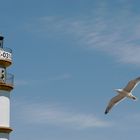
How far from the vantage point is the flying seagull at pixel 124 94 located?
152 feet

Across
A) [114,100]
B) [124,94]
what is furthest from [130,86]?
[114,100]

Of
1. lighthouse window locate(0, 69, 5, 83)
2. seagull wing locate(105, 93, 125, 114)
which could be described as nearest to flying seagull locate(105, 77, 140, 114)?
seagull wing locate(105, 93, 125, 114)

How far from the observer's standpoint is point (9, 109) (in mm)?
57375

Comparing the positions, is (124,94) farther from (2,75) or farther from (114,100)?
(2,75)

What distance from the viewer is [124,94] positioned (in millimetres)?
48062

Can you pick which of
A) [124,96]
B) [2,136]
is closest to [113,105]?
[124,96]

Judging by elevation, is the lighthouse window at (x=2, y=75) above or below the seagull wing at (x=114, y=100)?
above

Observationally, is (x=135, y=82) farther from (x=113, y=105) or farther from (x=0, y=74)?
(x=0, y=74)

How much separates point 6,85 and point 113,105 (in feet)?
34.5

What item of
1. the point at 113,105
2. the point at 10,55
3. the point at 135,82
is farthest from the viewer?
the point at 10,55

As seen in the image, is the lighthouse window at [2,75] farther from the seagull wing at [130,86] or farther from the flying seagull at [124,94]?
the seagull wing at [130,86]

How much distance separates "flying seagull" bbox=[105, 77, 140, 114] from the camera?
152 ft

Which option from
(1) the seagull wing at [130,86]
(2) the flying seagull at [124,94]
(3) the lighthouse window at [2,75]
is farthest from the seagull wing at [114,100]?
(3) the lighthouse window at [2,75]

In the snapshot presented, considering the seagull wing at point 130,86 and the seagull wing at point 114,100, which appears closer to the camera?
the seagull wing at point 130,86
